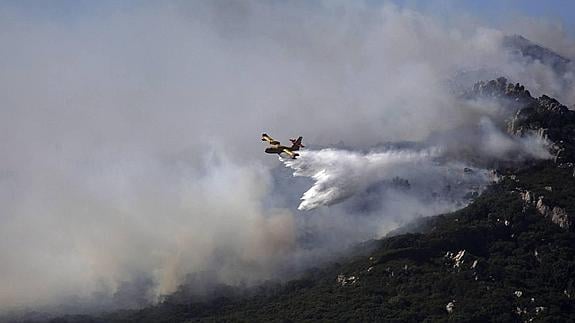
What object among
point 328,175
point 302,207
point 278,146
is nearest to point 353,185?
point 328,175

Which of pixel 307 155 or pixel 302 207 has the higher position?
pixel 307 155

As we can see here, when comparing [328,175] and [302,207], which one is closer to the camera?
[302,207]

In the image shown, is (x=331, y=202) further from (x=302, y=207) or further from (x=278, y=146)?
Answer: (x=278, y=146)

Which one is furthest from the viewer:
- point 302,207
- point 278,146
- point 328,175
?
point 328,175

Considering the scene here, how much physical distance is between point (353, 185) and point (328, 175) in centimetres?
733

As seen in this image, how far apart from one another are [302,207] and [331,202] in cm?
838

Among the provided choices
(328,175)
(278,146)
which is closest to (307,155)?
(328,175)

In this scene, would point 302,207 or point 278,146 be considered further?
point 302,207

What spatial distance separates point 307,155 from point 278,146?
29069 mm

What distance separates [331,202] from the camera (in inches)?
7382

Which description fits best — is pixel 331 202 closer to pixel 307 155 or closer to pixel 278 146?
pixel 307 155

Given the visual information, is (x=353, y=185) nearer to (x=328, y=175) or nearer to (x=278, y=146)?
(x=328, y=175)

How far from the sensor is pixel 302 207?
598 feet

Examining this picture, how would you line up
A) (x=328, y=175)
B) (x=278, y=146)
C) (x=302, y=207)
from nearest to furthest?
1. (x=278, y=146)
2. (x=302, y=207)
3. (x=328, y=175)
